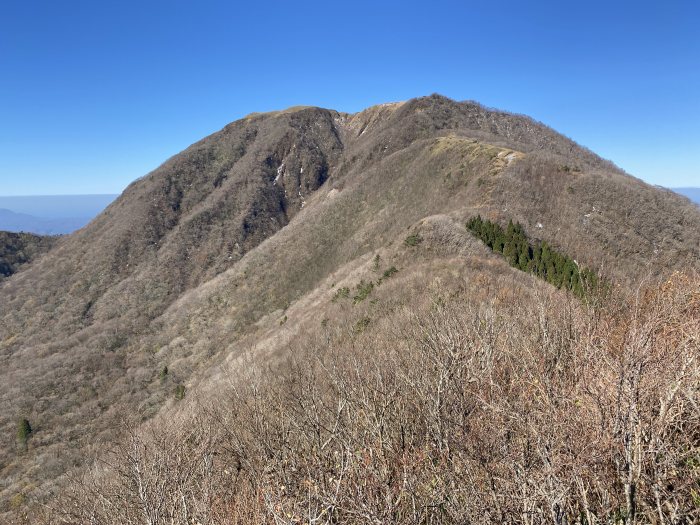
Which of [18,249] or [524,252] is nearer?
[524,252]

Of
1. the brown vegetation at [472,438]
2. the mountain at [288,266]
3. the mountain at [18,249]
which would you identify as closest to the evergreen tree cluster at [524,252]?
the mountain at [288,266]

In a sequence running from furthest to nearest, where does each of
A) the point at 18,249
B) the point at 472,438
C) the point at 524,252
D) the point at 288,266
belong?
the point at 18,249, the point at 288,266, the point at 524,252, the point at 472,438

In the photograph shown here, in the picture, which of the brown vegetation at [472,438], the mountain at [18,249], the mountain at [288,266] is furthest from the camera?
the mountain at [18,249]

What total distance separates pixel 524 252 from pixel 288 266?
48726 millimetres

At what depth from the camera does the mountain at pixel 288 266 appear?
31.0 metres

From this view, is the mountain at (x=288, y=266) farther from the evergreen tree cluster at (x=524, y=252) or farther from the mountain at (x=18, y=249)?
the mountain at (x=18, y=249)

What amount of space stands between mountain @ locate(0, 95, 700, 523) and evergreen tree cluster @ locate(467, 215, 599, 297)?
1559 mm

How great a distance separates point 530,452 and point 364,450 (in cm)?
396

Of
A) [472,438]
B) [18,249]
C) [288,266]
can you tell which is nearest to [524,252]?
[472,438]

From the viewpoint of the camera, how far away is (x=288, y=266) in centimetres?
7450

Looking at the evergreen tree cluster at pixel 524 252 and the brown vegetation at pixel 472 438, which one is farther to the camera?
the evergreen tree cluster at pixel 524 252

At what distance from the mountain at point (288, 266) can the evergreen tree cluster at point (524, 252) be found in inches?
61.4

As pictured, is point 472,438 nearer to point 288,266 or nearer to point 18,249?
point 288,266

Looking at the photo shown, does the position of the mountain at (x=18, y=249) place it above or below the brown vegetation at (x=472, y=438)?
above
